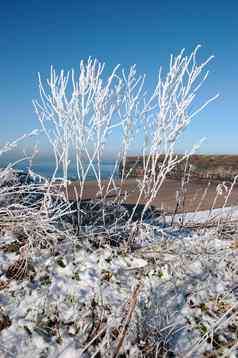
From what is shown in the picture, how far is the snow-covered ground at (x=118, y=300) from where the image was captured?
80.3 inches

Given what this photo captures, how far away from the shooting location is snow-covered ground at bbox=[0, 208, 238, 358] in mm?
2039

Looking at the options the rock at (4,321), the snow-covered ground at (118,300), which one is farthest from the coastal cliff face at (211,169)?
the rock at (4,321)

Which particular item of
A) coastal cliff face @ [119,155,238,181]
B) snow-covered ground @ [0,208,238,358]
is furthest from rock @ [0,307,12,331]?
coastal cliff face @ [119,155,238,181]

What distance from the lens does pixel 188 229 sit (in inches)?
189

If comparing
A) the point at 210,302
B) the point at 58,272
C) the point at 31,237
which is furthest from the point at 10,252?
the point at 210,302

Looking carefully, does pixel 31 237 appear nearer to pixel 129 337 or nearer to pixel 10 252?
pixel 10 252

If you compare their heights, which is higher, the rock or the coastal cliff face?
the rock

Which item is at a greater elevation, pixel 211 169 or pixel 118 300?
pixel 118 300

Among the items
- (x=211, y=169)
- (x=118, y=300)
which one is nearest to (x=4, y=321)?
(x=118, y=300)

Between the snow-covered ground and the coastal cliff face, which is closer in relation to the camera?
→ the snow-covered ground

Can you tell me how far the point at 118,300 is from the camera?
8.07 ft

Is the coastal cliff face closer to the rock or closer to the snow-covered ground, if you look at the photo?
the snow-covered ground

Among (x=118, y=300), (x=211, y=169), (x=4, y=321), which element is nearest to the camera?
(x=4, y=321)

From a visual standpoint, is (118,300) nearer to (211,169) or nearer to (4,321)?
(4,321)
